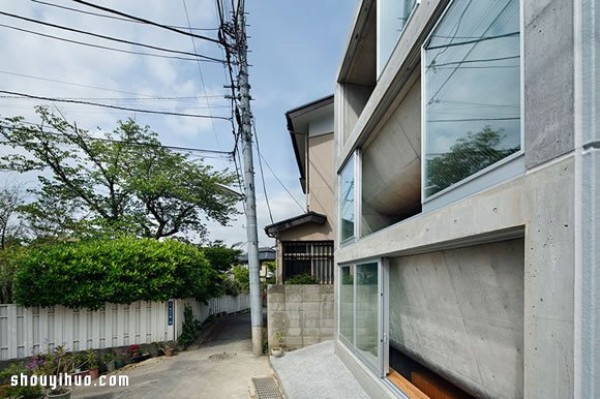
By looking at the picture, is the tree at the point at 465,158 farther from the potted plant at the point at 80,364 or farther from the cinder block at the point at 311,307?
the potted plant at the point at 80,364

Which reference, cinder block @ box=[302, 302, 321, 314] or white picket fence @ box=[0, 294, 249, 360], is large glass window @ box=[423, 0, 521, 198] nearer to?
cinder block @ box=[302, 302, 321, 314]

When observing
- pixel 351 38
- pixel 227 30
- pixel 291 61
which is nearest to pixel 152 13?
pixel 227 30

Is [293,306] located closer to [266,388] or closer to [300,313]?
[300,313]

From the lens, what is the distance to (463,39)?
2.57 metres

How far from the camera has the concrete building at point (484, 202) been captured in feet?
4.65

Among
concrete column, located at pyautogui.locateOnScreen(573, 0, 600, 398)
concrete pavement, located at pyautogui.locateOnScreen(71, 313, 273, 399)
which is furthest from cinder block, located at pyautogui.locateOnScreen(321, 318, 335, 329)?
concrete column, located at pyautogui.locateOnScreen(573, 0, 600, 398)

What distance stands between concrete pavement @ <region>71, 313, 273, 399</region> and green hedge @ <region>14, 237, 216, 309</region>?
1.58 m

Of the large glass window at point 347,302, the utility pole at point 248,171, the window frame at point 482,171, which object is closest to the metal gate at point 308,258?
the utility pole at point 248,171

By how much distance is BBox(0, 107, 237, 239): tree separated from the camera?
11.1 meters

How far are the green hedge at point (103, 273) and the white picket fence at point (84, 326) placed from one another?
0.25 meters

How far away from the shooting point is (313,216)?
10.3 metres

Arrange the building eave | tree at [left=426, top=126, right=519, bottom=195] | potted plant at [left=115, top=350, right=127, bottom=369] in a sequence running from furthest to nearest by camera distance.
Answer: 1. the building eave
2. potted plant at [left=115, top=350, right=127, bottom=369]
3. tree at [left=426, top=126, right=519, bottom=195]

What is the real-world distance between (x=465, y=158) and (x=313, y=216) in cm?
792

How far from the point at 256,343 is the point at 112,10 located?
24.5ft
